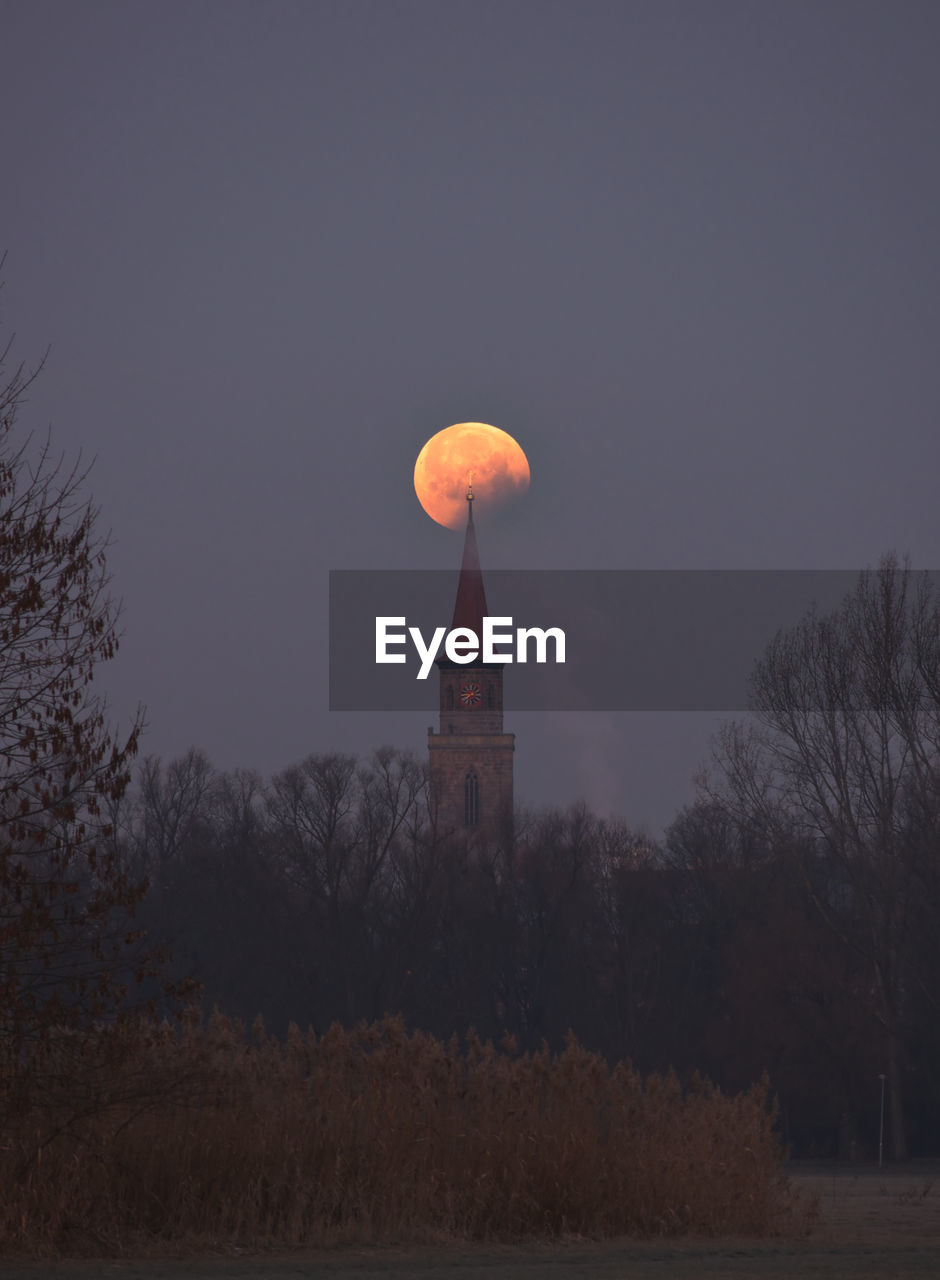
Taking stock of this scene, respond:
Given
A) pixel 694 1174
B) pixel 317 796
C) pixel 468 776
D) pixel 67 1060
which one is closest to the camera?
pixel 67 1060

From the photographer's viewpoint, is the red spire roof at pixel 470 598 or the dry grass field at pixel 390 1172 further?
the red spire roof at pixel 470 598

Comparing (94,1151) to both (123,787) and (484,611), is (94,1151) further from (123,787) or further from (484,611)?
(484,611)

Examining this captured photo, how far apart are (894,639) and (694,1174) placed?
31431 millimetres

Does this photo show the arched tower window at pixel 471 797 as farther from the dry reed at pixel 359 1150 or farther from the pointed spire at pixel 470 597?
the dry reed at pixel 359 1150

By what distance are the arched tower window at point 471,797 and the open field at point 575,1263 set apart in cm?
12005

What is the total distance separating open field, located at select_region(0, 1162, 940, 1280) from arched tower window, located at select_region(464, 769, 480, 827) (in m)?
120

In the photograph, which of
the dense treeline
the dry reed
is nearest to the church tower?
the dense treeline

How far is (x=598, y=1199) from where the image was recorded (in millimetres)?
14211

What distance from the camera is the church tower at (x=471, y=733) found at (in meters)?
135

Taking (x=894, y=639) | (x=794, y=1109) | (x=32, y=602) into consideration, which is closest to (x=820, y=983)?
(x=794, y=1109)

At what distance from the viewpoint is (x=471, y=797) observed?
136 m

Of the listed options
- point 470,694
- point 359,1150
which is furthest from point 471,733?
point 359,1150

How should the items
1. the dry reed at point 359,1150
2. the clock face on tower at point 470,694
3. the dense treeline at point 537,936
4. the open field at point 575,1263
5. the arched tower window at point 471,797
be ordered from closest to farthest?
the open field at point 575,1263 < the dry reed at point 359,1150 < the dense treeline at point 537,936 < the arched tower window at point 471,797 < the clock face on tower at point 470,694

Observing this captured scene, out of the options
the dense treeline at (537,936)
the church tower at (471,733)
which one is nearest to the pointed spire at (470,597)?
the church tower at (471,733)
